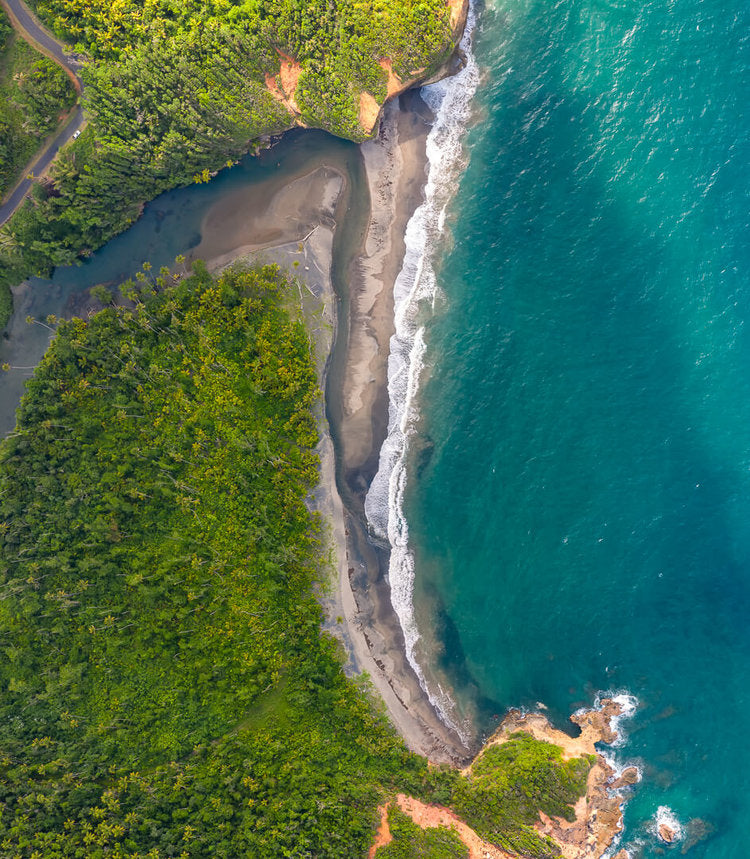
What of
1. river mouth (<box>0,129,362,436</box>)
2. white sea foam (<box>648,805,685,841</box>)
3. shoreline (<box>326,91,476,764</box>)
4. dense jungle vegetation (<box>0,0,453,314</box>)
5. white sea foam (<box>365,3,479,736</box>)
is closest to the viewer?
dense jungle vegetation (<box>0,0,453,314</box>)

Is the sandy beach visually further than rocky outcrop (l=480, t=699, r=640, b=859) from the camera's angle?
Yes

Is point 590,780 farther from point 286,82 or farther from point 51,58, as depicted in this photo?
point 51,58

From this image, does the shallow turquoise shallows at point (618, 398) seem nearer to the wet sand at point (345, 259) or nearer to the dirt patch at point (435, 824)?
the wet sand at point (345, 259)

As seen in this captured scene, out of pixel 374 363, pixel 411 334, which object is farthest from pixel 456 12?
pixel 374 363

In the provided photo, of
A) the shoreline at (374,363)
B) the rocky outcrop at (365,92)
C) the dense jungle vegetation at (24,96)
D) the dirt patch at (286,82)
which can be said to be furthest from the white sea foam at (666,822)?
the dense jungle vegetation at (24,96)

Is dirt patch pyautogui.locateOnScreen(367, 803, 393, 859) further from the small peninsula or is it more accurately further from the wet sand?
the wet sand

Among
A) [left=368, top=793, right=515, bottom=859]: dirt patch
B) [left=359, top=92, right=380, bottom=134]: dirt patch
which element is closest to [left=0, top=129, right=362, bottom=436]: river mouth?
[left=359, top=92, right=380, bottom=134]: dirt patch
